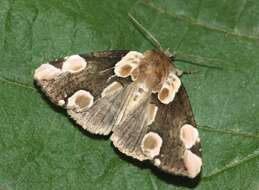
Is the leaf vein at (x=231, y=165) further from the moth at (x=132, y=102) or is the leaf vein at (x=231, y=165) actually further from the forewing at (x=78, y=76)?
the forewing at (x=78, y=76)

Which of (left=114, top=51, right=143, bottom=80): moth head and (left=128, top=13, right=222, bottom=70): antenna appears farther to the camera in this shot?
(left=128, top=13, right=222, bottom=70): antenna

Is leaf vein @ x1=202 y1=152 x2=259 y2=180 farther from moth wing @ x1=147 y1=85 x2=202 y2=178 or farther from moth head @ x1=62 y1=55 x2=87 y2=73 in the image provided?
moth head @ x1=62 y1=55 x2=87 y2=73

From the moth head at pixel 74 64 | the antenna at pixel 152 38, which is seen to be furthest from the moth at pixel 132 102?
the antenna at pixel 152 38

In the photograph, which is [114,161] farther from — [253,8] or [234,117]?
[253,8]

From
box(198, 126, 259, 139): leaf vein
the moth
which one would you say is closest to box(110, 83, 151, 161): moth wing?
the moth

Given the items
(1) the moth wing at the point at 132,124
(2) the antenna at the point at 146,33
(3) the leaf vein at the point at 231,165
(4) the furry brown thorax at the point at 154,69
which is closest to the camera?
(1) the moth wing at the point at 132,124

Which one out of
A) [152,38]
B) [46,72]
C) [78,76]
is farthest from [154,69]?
[46,72]

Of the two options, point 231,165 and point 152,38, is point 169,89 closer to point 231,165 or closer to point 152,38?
point 152,38
